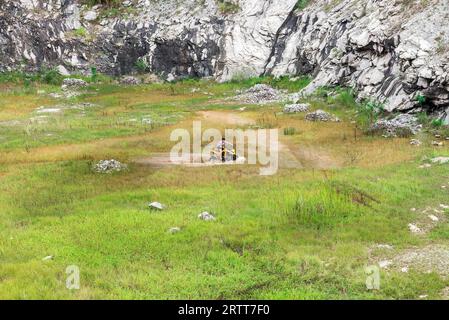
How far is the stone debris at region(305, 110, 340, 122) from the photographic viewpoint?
3462cm

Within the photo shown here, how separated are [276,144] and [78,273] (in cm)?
1874

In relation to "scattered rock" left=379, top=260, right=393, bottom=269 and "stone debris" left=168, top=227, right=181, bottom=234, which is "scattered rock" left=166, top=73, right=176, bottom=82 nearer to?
"stone debris" left=168, top=227, right=181, bottom=234

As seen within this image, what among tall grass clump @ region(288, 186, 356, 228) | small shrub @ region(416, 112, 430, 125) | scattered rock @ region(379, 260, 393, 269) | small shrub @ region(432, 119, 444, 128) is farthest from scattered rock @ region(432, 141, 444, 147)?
scattered rock @ region(379, 260, 393, 269)

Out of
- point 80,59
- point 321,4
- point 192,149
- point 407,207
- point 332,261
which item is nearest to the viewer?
point 332,261

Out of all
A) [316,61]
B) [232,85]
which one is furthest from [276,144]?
[232,85]

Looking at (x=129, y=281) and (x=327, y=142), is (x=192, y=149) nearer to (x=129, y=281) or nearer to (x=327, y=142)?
(x=327, y=142)

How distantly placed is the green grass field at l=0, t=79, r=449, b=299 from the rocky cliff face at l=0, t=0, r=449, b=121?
1661 cm

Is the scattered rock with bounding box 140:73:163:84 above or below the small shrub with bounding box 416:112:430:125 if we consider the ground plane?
below

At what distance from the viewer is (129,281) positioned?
11234 millimetres
